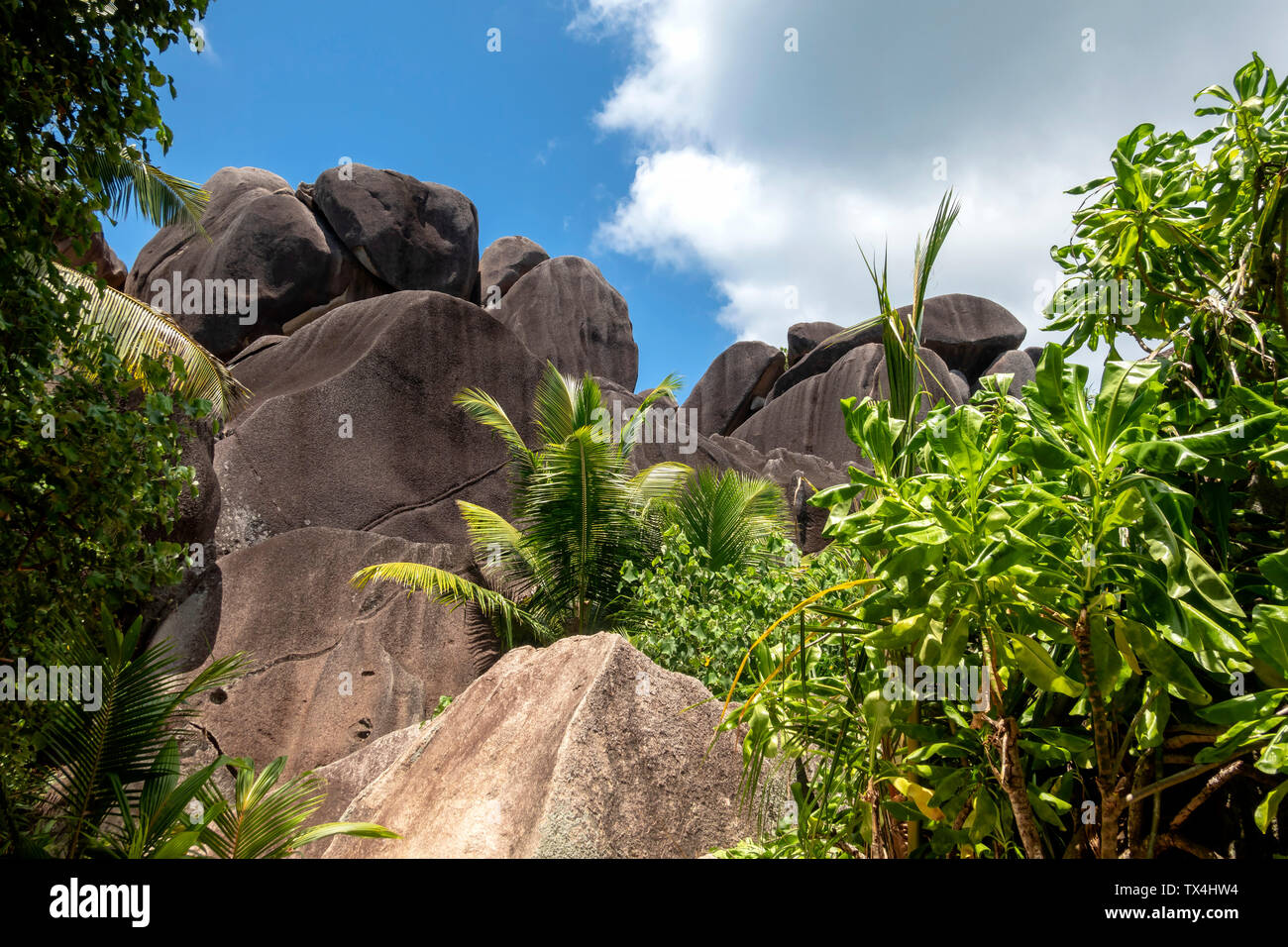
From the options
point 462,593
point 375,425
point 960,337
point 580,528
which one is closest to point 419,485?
point 375,425

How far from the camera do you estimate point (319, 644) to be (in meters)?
10.2

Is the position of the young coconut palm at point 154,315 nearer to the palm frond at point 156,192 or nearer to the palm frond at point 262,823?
the palm frond at point 156,192

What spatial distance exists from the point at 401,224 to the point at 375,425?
30.2 ft

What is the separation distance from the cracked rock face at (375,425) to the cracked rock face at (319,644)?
1322mm

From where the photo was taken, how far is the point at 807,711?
81.0 inches

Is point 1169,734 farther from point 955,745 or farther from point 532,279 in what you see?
point 532,279

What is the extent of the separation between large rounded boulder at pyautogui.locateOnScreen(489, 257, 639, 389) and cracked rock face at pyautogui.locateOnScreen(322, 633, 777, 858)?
1818 cm

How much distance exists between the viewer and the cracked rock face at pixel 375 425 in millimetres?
11633

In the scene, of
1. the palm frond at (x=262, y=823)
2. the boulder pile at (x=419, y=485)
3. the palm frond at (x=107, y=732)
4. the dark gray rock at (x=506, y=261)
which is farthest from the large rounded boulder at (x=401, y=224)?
the palm frond at (x=262, y=823)

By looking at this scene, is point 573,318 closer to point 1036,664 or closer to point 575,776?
point 575,776

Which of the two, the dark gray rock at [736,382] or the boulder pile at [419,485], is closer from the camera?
the boulder pile at [419,485]

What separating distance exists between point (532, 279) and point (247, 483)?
42.7 feet

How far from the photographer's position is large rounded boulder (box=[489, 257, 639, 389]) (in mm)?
22328
